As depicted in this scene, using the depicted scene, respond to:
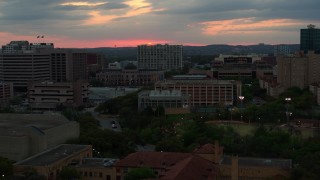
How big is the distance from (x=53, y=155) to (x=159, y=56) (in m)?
99.1

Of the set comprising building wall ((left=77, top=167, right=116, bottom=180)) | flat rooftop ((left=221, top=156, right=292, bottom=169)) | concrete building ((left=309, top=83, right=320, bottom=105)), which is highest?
concrete building ((left=309, top=83, right=320, bottom=105))

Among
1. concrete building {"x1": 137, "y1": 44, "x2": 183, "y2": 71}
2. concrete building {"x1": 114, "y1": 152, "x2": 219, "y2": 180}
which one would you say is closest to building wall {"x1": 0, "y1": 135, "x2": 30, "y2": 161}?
concrete building {"x1": 114, "y1": 152, "x2": 219, "y2": 180}

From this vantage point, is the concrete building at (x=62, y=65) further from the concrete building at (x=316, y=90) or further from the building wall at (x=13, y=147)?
the building wall at (x=13, y=147)

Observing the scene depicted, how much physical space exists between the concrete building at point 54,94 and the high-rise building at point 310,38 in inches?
2352

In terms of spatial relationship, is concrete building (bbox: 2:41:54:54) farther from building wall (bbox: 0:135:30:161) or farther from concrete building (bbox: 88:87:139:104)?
building wall (bbox: 0:135:30:161)

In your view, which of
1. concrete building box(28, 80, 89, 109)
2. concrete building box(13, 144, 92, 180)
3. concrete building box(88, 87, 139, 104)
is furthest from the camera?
concrete building box(88, 87, 139, 104)

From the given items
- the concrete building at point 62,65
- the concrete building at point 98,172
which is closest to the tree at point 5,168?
the concrete building at point 98,172

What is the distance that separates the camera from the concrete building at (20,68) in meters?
81.4

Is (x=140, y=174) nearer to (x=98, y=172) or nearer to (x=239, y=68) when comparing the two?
(x=98, y=172)

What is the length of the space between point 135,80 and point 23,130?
67.3 m

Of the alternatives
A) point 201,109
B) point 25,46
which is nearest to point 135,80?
point 25,46

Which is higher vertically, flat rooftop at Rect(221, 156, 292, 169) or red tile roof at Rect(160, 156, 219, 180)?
red tile roof at Rect(160, 156, 219, 180)

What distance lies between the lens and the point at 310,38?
364ft

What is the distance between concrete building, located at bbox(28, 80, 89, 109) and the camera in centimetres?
6397
